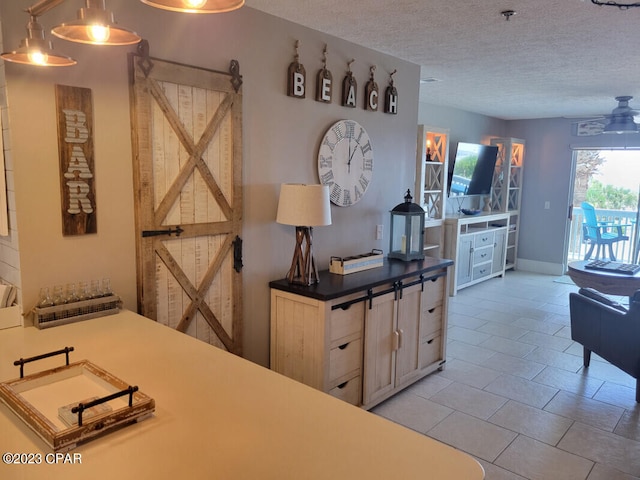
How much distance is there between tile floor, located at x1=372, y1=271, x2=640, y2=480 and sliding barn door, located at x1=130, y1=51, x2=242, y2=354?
54.3 inches

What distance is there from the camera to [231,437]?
125 cm

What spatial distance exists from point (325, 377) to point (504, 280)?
17.5ft

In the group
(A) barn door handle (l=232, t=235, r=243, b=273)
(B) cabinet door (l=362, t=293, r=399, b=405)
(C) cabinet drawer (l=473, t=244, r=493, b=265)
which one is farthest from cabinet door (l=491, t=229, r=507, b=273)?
(A) barn door handle (l=232, t=235, r=243, b=273)

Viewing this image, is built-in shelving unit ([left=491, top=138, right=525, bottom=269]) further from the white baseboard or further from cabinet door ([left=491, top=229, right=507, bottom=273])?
cabinet door ([left=491, top=229, right=507, bottom=273])

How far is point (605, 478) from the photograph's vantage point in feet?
8.38

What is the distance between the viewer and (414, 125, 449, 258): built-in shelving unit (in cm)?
602

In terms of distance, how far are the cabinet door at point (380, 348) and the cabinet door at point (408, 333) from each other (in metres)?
0.08

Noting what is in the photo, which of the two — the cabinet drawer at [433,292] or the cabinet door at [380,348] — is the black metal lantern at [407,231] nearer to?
the cabinet drawer at [433,292]

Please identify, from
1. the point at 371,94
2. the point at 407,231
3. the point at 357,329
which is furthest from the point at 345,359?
the point at 371,94

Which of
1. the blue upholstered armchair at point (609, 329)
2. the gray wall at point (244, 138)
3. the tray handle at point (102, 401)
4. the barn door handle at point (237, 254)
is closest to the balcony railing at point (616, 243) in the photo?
the blue upholstered armchair at point (609, 329)

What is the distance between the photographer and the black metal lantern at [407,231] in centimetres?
368

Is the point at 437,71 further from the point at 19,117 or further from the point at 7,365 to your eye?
the point at 7,365

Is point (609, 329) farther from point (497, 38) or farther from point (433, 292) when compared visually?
point (497, 38)

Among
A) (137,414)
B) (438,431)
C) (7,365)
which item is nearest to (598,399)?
(438,431)
